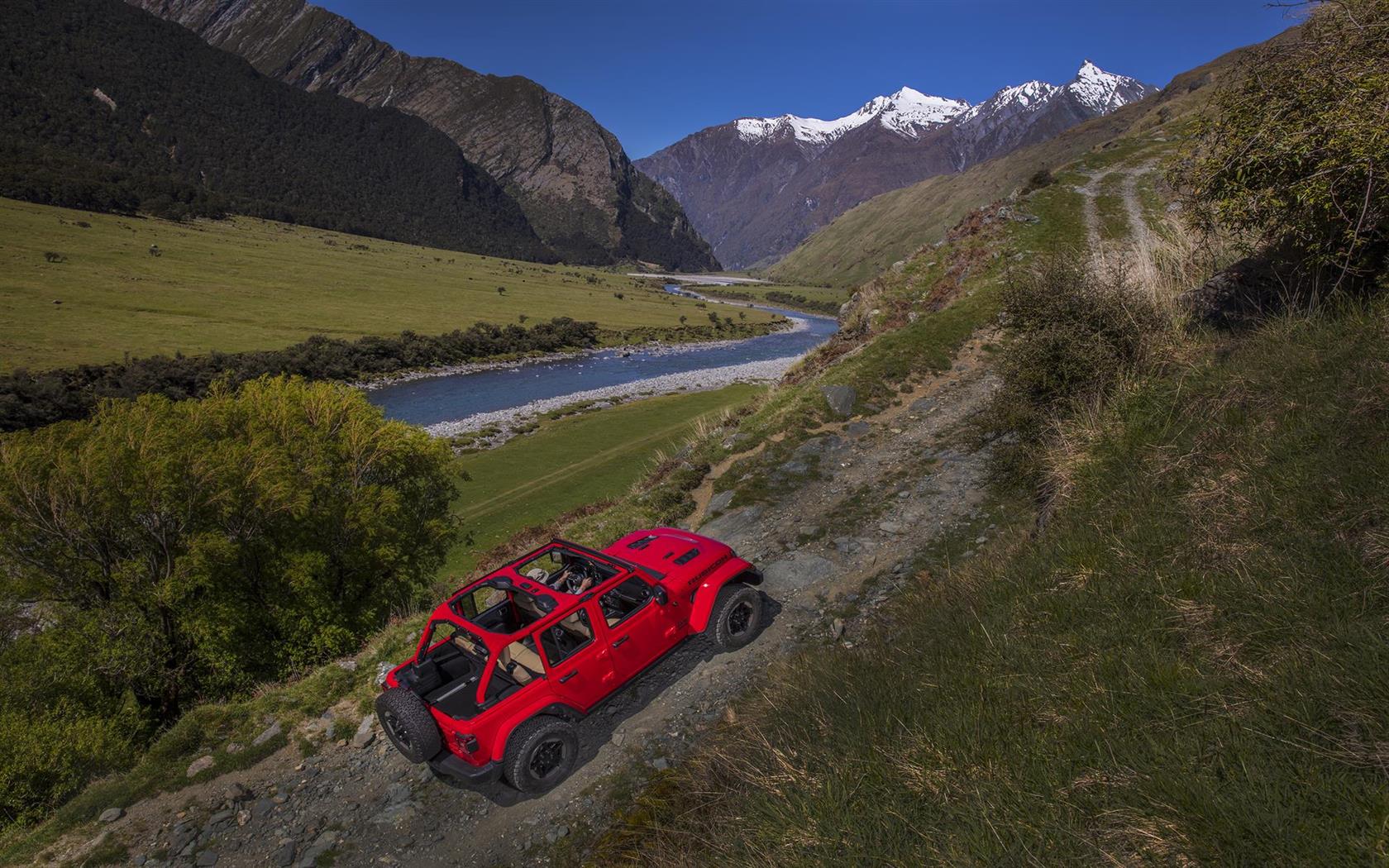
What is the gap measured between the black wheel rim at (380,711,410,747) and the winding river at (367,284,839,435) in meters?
52.2

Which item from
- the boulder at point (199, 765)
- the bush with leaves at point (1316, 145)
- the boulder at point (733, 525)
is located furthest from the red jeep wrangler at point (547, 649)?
the bush with leaves at point (1316, 145)

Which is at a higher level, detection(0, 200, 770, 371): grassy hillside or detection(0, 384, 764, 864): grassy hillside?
detection(0, 200, 770, 371): grassy hillside

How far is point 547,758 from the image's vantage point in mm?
8219

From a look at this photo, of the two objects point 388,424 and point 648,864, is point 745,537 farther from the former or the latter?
point 388,424

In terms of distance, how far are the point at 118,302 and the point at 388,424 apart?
3884 inches

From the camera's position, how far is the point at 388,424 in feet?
85.8

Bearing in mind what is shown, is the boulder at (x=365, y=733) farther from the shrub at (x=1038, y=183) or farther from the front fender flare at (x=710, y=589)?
the shrub at (x=1038, y=183)

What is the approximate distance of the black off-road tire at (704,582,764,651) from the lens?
983cm

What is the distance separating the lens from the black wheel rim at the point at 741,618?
33.2 ft

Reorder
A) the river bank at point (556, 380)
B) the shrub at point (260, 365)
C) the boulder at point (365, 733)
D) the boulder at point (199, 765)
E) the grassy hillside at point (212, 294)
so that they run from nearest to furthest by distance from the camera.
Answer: the boulder at point (199, 765)
the boulder at point (365, 733)
the shrub at point (260, 365)
the river bank at point (556, 380)
the grassy hillside at point (212, 294)

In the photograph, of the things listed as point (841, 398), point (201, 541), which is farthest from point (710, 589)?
point (201, 541)

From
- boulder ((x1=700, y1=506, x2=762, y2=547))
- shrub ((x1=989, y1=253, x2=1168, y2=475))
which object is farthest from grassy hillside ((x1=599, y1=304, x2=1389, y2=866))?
boulder ((x1=700, y1=506, x2=762, y2=547))

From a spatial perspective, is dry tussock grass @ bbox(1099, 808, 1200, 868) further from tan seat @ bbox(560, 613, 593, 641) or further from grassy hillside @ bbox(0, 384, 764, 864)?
grassy hillside @ bbox(0, 384, 764, 864)

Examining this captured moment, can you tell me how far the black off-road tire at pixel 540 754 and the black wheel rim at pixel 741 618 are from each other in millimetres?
3017
